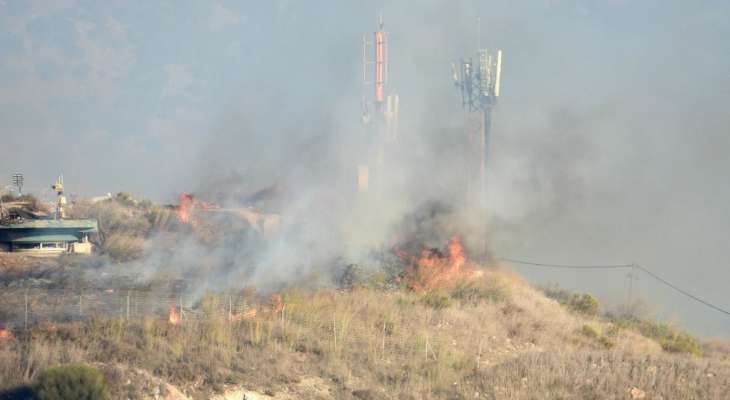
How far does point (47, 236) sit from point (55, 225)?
624mm

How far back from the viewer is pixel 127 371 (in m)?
16.8

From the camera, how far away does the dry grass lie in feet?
60.5

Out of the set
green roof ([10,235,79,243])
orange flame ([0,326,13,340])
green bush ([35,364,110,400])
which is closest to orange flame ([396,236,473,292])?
green roof ([10,235,79,243])

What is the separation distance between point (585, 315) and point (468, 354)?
39.0ft

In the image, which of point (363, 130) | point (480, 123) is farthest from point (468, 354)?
point (363, 130)

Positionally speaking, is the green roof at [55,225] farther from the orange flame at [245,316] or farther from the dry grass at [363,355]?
the orange flame at [245,316]

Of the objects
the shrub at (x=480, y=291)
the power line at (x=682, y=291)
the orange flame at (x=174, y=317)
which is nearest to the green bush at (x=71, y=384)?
the orange flame at (x=174, y=317)

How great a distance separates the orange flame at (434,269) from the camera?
105ft

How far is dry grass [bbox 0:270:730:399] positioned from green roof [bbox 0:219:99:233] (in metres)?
13.9

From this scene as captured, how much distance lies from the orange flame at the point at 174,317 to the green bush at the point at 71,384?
604cm

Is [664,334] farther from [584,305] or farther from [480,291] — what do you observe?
[480,291]

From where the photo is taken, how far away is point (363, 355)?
852 inches

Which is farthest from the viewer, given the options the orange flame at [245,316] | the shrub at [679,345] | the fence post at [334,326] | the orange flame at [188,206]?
the orange flame at [188,206]

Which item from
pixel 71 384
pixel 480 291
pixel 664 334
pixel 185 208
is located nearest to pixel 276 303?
pixel 480 291
